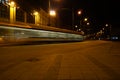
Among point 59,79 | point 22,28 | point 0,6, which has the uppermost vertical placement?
point 0,6

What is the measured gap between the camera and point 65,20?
10856 cm

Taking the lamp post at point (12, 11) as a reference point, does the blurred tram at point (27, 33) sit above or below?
below

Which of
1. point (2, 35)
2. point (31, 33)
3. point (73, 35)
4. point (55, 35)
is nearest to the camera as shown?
point (2, 35)

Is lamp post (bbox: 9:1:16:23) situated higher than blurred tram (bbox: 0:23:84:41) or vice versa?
lamp post (bbox: 9:1:16:23)

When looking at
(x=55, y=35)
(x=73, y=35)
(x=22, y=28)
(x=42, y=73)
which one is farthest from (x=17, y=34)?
(x=73, y=35)

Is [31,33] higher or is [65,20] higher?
[65,20]

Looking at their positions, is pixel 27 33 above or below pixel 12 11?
below

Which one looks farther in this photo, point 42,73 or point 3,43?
point 3,43

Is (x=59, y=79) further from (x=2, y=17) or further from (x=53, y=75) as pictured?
(x=2, y=17)

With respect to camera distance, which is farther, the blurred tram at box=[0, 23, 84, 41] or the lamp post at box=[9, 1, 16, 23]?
the lamp post at box=[9, 1, 16, 23]

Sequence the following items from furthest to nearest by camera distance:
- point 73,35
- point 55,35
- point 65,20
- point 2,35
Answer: point 65,20, point 73,35, point 55,35, point 2,35

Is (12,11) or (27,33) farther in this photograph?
(12,11)

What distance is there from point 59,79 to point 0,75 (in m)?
2.42

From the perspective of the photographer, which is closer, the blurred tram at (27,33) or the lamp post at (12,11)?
the blurred tram at (27,33)
